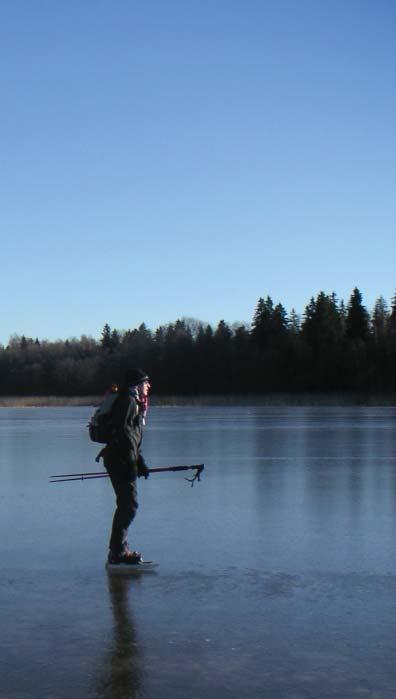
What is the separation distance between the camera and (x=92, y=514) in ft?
36.6

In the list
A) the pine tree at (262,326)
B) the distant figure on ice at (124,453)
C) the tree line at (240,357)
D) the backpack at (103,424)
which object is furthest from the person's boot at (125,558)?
the pine tree at (262,326)

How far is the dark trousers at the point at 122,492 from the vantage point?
811 cm

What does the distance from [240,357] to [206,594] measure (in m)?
121

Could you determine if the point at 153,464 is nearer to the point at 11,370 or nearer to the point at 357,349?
the point at 357,349

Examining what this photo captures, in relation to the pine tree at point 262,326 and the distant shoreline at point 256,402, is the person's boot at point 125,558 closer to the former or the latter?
the distant shoreline at point 256,402

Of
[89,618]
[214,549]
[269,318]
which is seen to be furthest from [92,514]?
[269,318]

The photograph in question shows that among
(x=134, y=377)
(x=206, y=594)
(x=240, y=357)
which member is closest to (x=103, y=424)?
(x=134, y=377)

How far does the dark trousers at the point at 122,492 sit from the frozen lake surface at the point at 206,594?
37cm

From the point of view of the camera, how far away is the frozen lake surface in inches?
188

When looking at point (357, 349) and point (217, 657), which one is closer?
point (217, 657)

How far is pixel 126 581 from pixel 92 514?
12.8 feet


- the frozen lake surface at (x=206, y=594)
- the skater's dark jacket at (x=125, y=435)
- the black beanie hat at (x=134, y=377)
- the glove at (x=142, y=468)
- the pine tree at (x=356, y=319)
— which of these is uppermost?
the pine tree at (x=356, y=319)

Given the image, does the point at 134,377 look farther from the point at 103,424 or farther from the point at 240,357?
the point at 240,357

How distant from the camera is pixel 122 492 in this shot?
8.24 meters
